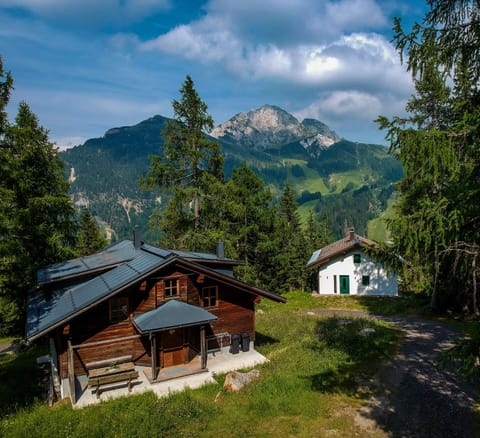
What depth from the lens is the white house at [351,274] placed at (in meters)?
35.4

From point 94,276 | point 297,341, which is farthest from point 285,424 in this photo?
point 94,276

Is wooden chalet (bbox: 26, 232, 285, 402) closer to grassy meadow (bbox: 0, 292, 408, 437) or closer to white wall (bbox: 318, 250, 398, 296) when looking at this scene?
grassy meadow (bbox: 0, 292, 408, 437)

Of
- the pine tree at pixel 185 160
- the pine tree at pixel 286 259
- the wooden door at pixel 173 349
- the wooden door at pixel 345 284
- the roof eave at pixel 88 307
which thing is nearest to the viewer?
the roof eave at pixel 88 307

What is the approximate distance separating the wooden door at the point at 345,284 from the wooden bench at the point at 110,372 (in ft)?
87.2

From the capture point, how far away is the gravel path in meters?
10.0

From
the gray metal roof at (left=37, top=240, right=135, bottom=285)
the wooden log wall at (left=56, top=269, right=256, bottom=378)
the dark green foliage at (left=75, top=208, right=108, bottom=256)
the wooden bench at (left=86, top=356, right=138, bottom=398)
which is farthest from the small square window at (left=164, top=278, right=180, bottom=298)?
the dark green foliage at (left=75, top=208, right=108, bottom=256)

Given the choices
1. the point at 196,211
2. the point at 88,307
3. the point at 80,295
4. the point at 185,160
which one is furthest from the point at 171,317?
the point at 185,160

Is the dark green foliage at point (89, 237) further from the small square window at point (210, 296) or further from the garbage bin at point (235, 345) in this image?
the garbage bin at point (235, 345)

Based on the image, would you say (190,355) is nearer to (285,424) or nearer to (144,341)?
(144,341)

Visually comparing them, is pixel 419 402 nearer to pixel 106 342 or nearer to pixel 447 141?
pixel 447 141

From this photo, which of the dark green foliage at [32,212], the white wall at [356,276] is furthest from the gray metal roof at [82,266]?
the white wall at [356,276]

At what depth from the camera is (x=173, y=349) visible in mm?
16469

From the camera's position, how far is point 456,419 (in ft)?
33.9

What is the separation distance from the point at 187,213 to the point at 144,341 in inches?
520
